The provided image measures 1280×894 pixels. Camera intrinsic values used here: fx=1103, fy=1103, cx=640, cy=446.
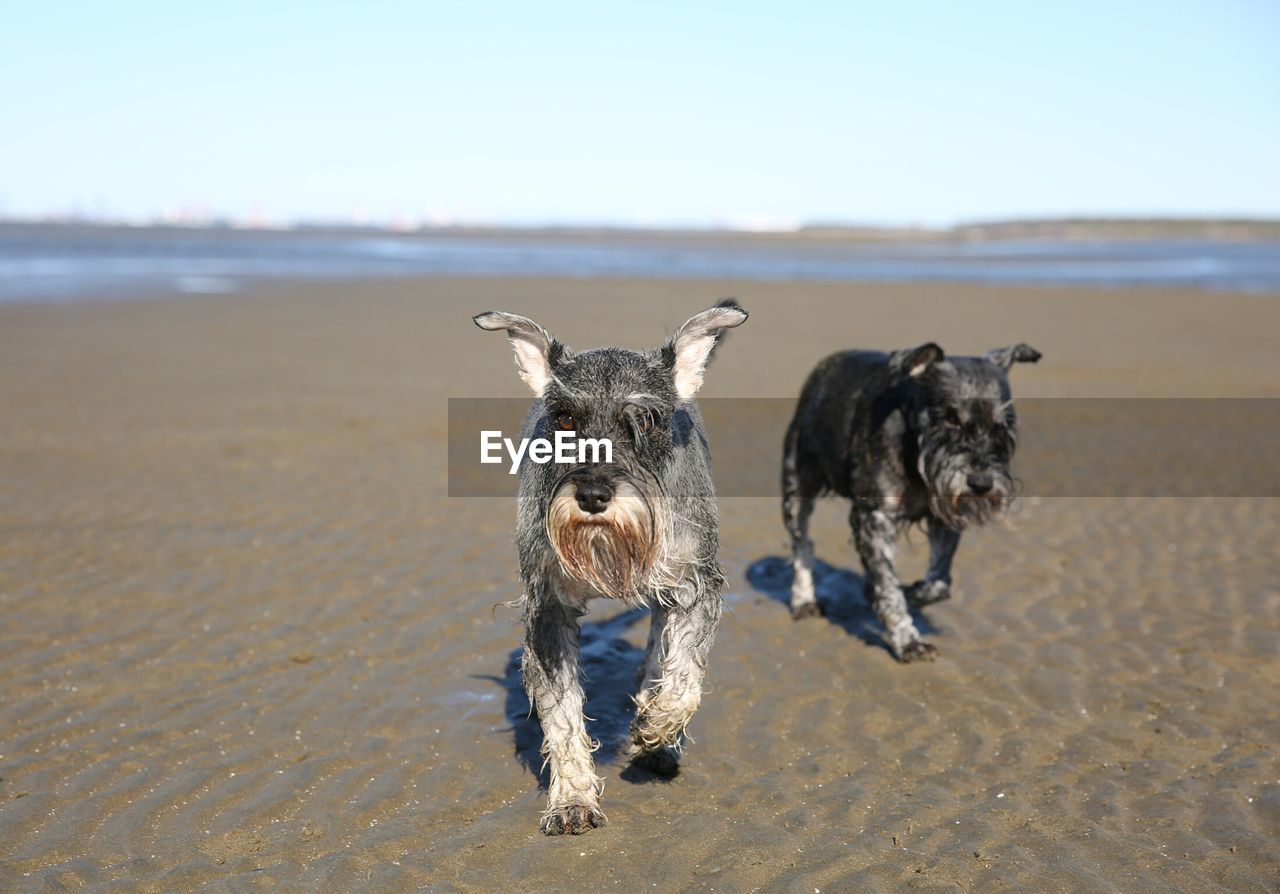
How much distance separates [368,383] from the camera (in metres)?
19.7

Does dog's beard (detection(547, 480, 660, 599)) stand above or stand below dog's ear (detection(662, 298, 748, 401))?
below

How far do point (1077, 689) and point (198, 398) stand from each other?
14.5m

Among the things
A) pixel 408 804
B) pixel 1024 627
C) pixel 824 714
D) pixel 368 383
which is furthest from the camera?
pixel 368 383

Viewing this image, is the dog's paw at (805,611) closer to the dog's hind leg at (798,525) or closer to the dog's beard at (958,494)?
the dog's hind leg at (798,525)

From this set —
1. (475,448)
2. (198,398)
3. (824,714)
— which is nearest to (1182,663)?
(824,714)

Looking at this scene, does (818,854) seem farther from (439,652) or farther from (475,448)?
(475,448)

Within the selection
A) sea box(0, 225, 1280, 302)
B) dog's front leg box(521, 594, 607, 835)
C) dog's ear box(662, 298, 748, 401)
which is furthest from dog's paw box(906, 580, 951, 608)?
sea box(0, 225, 1280, 302)

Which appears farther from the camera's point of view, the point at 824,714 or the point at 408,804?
the point at 824,714

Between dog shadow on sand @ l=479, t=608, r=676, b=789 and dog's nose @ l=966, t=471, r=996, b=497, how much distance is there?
2.60 m

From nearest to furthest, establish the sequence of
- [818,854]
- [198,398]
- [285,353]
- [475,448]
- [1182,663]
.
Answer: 1. [818,854]
2. [1182,663]
3. [475,448]
4. [198,398]
5. [285,353]

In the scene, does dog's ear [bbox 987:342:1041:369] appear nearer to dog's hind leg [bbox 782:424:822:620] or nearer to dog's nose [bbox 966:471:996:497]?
dog's nose [bbox 966:471:996:497]

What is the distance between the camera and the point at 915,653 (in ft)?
26.0

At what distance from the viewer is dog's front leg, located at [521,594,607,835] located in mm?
5477

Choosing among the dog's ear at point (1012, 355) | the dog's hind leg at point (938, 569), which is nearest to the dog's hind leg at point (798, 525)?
the dog's hind leg at point (938, 569)
